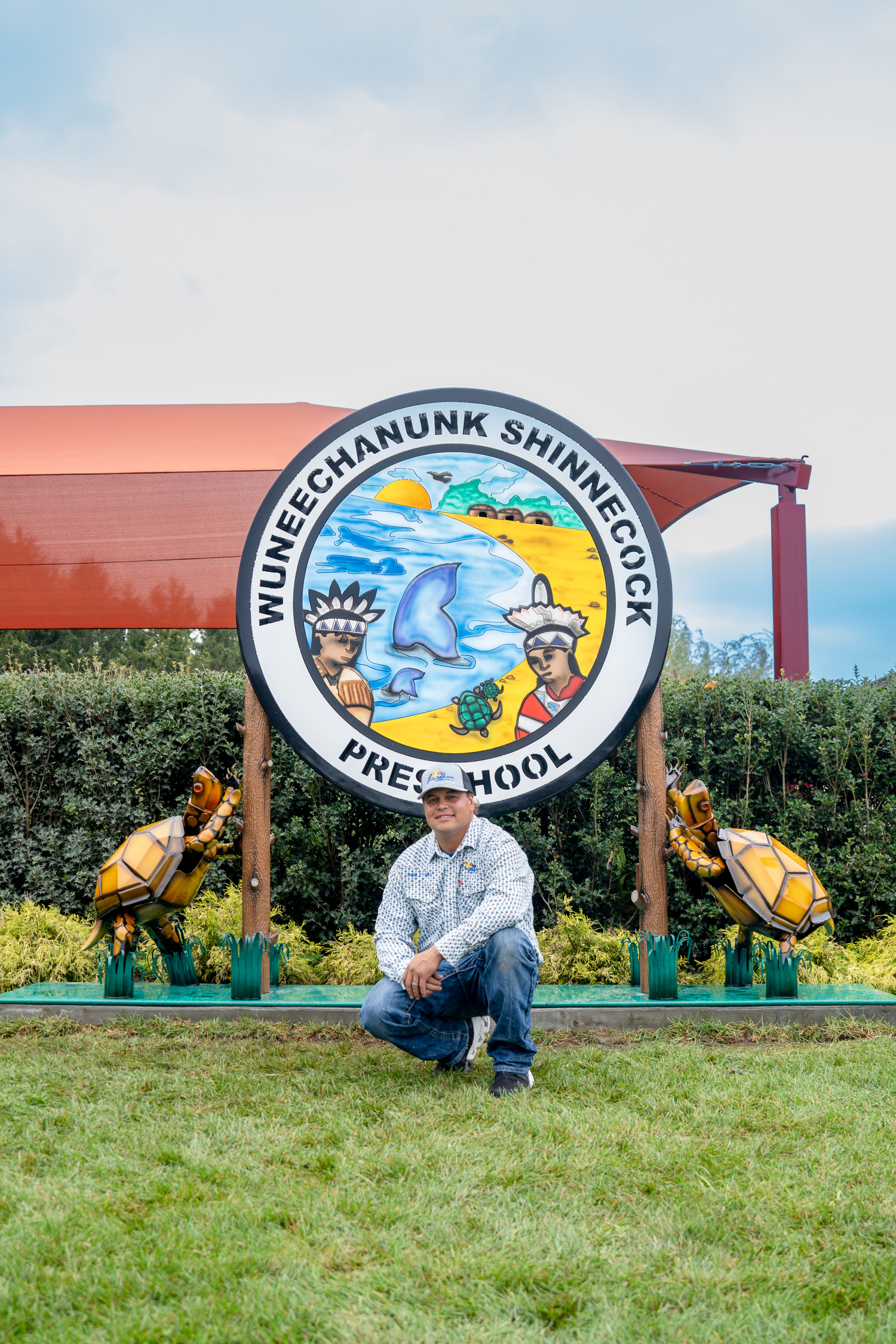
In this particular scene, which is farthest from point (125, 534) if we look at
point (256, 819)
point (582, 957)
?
point (582, 957)

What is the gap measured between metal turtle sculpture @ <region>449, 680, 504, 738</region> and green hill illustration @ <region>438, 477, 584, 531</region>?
0.94 m

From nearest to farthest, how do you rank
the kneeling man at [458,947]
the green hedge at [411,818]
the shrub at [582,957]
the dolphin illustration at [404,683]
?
the kneeling man at [458,947]
the dolphin illustration at [404,683]
the shrub at [582,957]
the green hedge at [411,818]

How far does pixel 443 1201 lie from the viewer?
2.46 m

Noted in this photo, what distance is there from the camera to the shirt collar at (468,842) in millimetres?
3729

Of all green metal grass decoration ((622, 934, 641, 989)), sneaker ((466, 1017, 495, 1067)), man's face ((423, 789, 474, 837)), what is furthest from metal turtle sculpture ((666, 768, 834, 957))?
man's face ((423, 789, 474, 837))

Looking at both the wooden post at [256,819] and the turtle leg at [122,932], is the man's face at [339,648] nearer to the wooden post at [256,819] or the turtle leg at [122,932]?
the wooden post at [256,819]

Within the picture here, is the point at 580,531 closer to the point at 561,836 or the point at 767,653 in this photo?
the point at 561,836

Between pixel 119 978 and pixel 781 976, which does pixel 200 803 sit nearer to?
pixel 119 978

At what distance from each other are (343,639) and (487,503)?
1.06 metres

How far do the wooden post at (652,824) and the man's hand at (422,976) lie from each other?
1.92m

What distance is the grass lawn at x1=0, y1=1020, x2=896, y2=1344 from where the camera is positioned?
76.5 inches

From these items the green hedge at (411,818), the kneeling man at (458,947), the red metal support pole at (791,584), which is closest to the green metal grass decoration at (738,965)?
the green hedge at (411,818)

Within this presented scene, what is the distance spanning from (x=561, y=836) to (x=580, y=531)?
1.98 m

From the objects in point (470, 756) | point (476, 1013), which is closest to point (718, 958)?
point (470, 756)
